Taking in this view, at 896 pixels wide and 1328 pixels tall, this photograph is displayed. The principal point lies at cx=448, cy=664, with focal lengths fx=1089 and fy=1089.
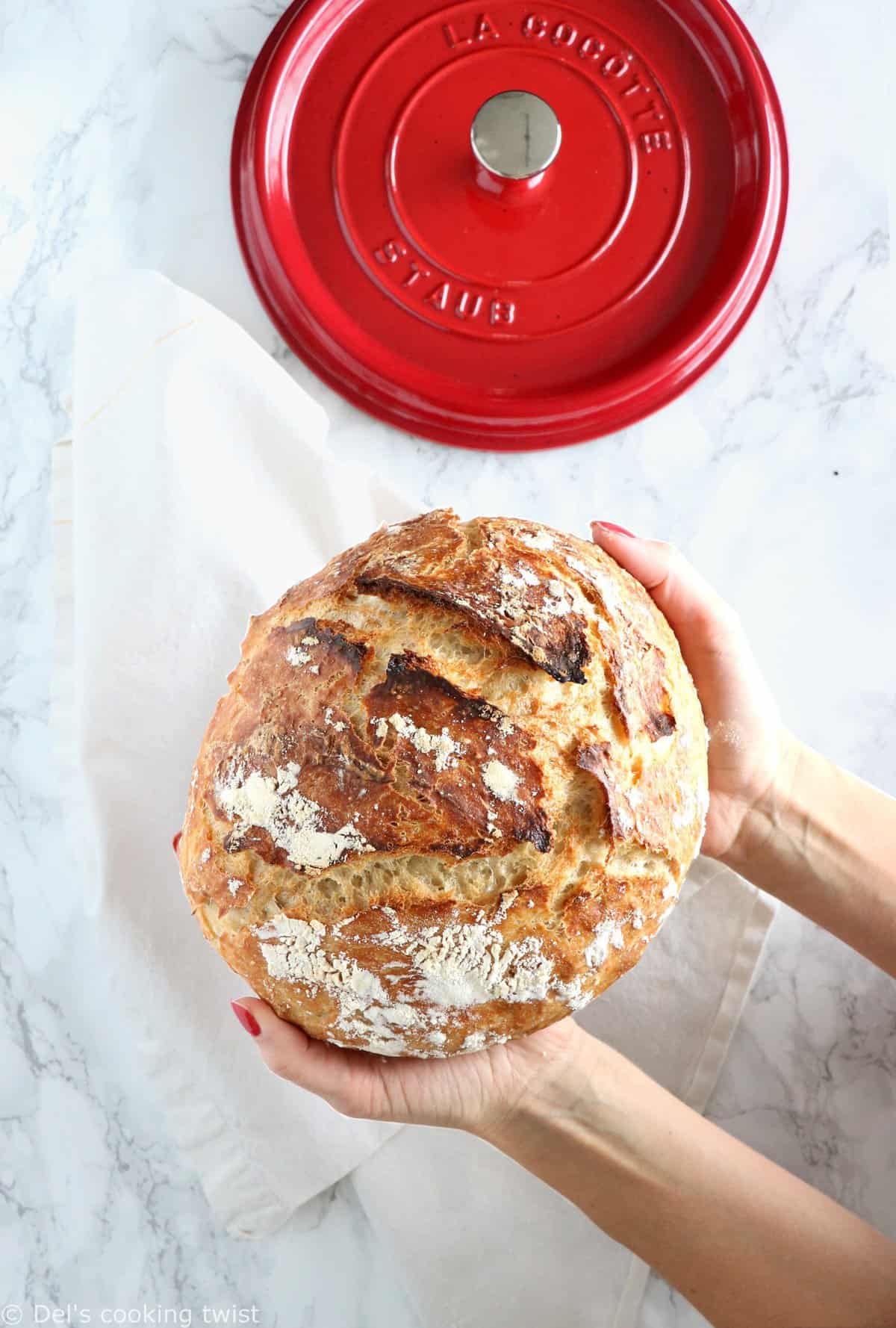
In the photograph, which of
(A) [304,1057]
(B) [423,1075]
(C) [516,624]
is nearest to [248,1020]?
(A) [304,1057]

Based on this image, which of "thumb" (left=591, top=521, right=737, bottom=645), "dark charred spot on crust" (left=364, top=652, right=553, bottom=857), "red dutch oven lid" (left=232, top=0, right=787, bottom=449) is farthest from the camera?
"red dutch oven lid" (left=232, top=0, right=787, bottom=449)

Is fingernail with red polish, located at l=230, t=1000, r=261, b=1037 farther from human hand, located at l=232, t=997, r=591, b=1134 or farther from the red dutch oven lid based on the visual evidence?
the red dutch oven lid

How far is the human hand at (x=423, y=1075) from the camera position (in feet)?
4.26

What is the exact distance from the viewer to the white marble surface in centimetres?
171

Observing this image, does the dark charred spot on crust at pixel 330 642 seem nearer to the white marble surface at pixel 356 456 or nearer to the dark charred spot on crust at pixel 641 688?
the dark charred spot on crust at pixel 641 688

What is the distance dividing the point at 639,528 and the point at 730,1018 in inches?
31.0

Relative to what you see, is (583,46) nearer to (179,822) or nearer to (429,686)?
(429,686)

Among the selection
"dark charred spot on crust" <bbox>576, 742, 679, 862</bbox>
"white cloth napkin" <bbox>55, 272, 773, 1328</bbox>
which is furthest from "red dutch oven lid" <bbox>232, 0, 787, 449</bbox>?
"dark charred spot on crust" <bbox>576, 742, 679, 862</bbox>

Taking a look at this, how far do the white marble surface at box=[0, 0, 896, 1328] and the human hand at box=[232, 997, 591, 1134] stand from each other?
15.7 inches

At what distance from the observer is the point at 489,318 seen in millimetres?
1792

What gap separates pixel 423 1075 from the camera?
1378mm

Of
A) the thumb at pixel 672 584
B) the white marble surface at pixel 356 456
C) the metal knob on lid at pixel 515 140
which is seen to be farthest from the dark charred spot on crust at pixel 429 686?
the metal knob on lid at pixel 515 140

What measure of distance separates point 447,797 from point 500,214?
3.66 ft

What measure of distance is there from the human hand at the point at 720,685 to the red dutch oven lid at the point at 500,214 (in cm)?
41
